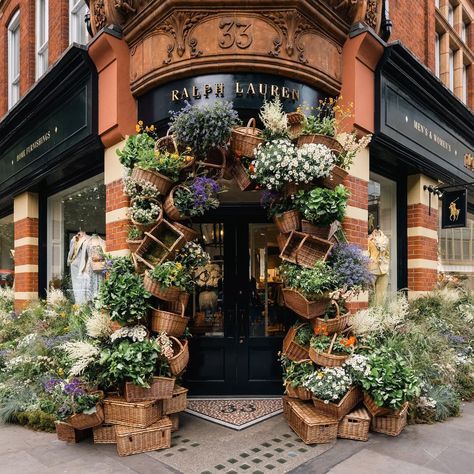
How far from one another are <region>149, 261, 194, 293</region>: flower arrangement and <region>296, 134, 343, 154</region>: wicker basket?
2002 mm

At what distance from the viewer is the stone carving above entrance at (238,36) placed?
5.23 meters

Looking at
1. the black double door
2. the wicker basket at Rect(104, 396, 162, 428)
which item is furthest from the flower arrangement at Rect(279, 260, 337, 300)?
the wicker basket at Rect(104, 396, 162, 428)

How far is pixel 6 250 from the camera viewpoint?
13.0 meters

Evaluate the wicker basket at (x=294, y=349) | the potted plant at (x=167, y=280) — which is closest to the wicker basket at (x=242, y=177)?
the potted plant at (x=167, y=280)

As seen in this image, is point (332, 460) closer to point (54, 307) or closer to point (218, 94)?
point (218, 94)

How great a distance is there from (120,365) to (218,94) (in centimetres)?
335

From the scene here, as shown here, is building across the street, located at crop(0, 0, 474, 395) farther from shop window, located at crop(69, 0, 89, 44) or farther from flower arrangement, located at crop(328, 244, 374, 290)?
flower arrangement, located at crop(328, 244, 374, 290)

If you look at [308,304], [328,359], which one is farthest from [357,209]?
[328,359]

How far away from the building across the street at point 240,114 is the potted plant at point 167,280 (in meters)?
1.39

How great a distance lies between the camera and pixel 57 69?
6.77 m

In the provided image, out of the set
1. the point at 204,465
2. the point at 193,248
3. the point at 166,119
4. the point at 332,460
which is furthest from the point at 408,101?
the point at 204,465

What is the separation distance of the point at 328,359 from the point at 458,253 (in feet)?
27.1

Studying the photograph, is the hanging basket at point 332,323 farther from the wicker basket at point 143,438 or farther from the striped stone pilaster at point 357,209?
the wicker basket at point 143,438

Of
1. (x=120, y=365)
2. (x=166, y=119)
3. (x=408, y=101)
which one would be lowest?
(x=120, y=365)
